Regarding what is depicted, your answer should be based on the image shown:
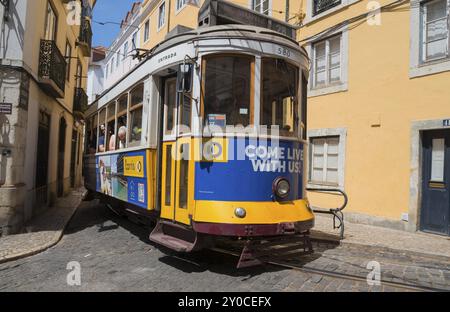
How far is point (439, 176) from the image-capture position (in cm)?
820

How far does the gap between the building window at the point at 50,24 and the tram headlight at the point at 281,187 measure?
836 centimetres

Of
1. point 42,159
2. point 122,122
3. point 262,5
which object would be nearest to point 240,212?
point 122,122

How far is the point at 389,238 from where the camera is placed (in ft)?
25.0

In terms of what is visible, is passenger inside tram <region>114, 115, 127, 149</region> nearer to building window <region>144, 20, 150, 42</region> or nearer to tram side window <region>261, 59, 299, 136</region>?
tram side window <region>261, 59, 299, 136</region>

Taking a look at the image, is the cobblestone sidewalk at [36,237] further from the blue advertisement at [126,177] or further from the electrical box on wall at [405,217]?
the electrical box on wall at [405,217]

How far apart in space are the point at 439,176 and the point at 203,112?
6.10 meters

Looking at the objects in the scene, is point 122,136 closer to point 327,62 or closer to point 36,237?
point 36,237

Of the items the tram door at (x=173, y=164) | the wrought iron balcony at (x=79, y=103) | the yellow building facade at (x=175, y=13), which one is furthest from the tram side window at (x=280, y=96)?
the wrought iron balcony at (x=79, y=103)

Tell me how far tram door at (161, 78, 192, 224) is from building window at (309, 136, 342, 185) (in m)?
6.11

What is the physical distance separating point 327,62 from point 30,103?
318 inches

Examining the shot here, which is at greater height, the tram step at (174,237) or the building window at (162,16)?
the building window at (162,16)

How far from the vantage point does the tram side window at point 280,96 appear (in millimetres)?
5127
